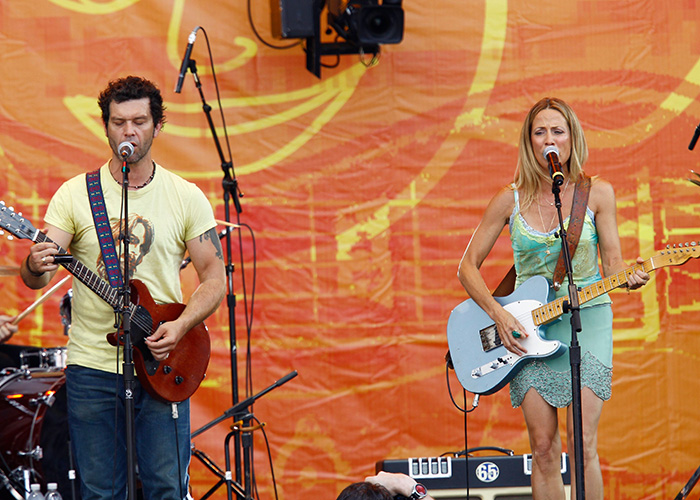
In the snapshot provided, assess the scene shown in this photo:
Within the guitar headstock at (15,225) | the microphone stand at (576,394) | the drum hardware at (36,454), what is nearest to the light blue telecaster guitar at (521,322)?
the microphone stand at (576,394)

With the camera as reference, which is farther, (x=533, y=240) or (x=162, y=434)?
(x=533, y=240)

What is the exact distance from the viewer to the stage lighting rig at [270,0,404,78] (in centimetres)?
523

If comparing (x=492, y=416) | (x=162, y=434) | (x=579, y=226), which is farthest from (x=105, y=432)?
(x=492, y=416)

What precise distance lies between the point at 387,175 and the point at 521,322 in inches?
81.9

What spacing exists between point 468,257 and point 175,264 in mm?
1465

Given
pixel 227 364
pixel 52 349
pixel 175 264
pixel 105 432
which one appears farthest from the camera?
pixel 227 364

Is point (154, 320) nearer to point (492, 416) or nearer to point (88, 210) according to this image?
point (88, 210)

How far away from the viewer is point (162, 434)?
11.9 feet

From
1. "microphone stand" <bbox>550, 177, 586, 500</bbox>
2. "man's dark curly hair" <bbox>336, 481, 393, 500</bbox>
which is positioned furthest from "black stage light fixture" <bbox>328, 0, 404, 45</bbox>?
"man's dark curly hair" <bbox>336, 481, 393, 500</bbox>

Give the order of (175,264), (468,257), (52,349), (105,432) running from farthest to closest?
1. (52,349)
2. (468,257)
3. (175,264)
4. (105,432)

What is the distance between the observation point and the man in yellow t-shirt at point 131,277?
3.56 m

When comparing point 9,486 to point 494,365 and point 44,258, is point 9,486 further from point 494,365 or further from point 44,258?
point 494,365

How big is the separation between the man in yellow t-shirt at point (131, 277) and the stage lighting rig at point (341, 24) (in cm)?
177

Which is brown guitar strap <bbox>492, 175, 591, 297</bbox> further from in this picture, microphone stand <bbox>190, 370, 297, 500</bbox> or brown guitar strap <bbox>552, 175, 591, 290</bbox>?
microphone stand <bbox>190, 370, 297, 500</bbox>
